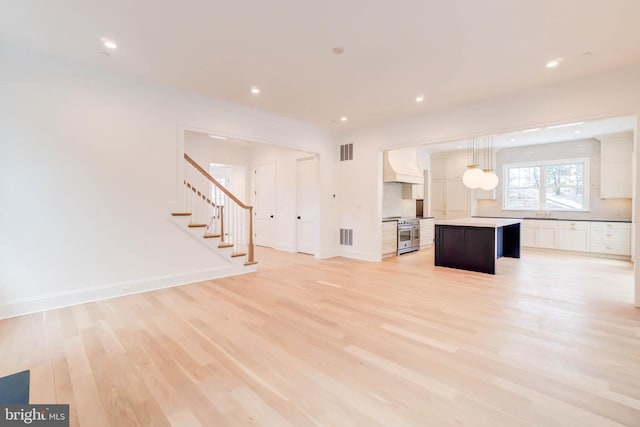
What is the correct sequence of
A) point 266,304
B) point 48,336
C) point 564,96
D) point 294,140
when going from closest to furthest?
point 48,336, point 266,304, point 564,96, point 294,140

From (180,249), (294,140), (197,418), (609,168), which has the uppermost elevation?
(294,140)

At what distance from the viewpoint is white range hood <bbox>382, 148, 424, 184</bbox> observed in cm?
706

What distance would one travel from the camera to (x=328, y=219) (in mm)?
6922

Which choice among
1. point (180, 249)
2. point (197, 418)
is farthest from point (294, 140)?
point (197, 418)

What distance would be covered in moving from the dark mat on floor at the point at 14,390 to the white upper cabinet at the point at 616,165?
10.1 meters

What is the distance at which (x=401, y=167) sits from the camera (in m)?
7.36

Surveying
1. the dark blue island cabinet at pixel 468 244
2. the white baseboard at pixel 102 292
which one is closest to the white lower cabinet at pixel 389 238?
the dark blue island cabinet at pixel 468 244

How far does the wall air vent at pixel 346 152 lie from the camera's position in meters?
6.86

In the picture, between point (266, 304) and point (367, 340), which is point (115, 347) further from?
point (367, 340)

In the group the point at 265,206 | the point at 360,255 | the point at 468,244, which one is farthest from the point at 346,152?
the point at 468,244

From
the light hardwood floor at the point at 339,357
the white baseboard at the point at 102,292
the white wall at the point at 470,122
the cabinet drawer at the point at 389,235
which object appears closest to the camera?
the light hardwood floor at the point at 339,357

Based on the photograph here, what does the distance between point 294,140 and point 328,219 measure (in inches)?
80.5

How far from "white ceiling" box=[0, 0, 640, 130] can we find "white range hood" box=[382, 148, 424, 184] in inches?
106

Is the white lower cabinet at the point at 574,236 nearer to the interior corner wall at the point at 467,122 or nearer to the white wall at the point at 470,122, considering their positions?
the white wall at the point at 470,122
